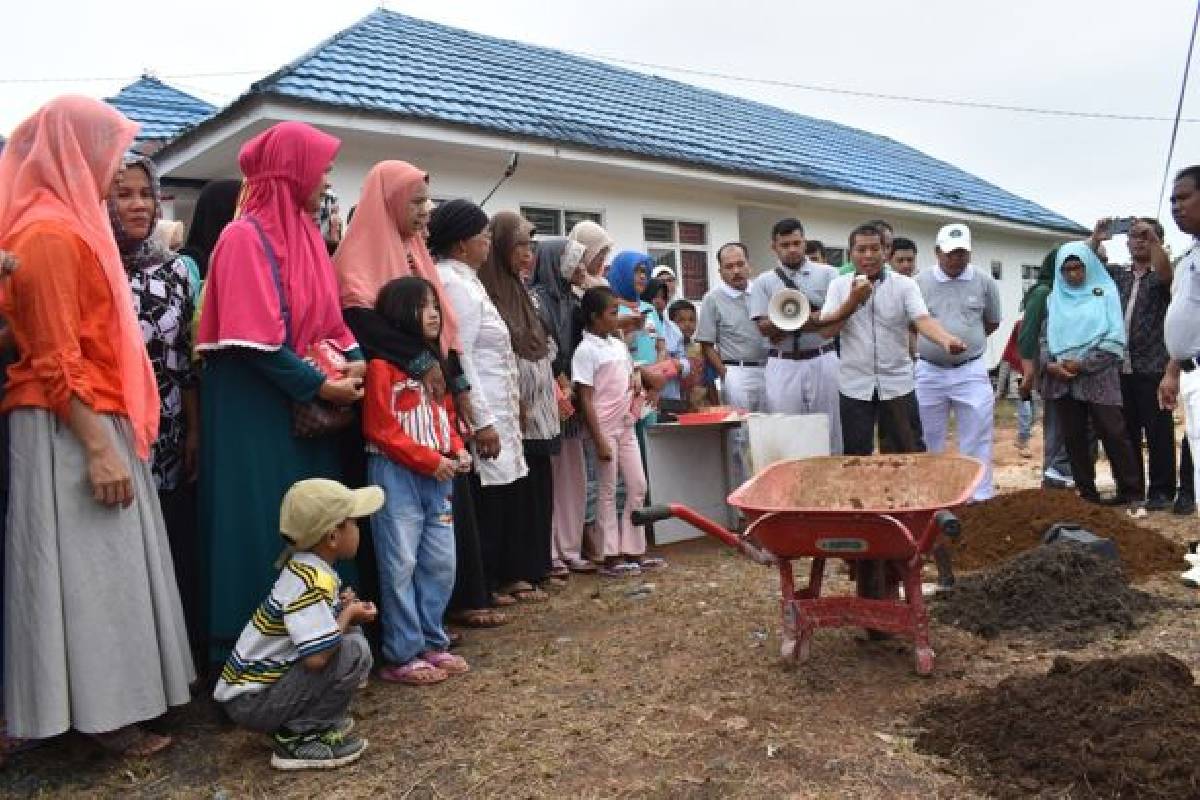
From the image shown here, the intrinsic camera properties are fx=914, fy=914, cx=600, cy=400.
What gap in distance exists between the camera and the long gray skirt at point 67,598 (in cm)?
268

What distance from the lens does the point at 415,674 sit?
11.8 ft

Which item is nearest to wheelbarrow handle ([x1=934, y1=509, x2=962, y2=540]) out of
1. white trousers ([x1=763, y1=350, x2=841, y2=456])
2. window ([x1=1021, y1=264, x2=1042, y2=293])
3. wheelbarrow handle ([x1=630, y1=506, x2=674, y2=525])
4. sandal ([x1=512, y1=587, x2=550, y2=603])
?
wheelbarrow handle ([x1=630, y1=506, x2=674, y2=525])

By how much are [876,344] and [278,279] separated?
4023 millimetres

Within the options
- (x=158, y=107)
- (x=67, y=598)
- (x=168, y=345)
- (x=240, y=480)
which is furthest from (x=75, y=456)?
(x=158, y=107)

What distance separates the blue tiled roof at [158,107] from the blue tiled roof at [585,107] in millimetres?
2500

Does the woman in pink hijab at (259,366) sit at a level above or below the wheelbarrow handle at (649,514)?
above

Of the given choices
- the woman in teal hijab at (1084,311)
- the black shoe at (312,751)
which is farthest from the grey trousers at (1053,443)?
Result: the black shoe at (312,751)

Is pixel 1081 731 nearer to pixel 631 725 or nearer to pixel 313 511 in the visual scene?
pixel 631 725

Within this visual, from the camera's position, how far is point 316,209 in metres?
3.56

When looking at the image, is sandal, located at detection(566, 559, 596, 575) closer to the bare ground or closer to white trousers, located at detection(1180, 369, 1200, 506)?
the bare ground

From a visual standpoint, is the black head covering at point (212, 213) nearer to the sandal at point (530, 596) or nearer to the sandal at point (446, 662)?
the sandal at point (446, 662)

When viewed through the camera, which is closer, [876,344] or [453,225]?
[453,225]

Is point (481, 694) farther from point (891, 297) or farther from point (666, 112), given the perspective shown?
point (666, 112)

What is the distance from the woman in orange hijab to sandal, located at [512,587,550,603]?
2.15 metres
